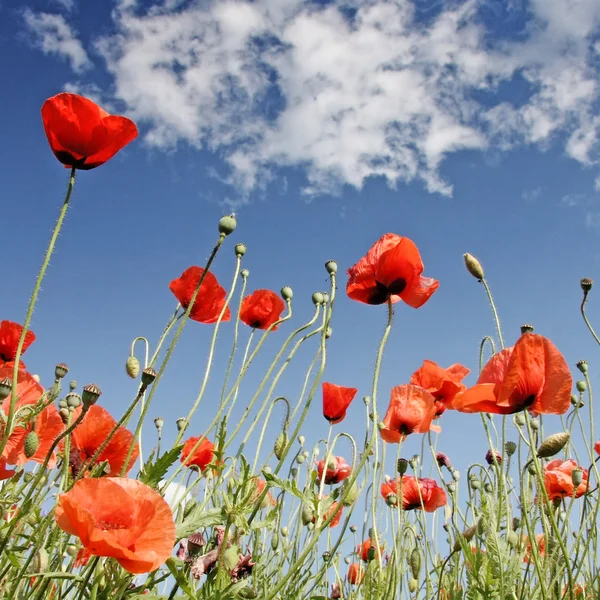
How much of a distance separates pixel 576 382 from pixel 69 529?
3.46 m

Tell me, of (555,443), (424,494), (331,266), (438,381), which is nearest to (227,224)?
(331,266)

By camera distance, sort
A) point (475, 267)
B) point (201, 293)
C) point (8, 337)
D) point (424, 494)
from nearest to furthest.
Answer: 1. point (475, 267)
2. point (201, 293)
3. point (8, 337)
4. point (424, 494)

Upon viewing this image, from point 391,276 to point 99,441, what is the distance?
1138mm

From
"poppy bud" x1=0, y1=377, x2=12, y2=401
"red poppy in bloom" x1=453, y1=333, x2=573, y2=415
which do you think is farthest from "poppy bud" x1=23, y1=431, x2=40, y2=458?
"red poppy in bloom" x1=453, y1=333, x2=573, y2=415

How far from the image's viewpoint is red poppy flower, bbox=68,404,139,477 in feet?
5.72

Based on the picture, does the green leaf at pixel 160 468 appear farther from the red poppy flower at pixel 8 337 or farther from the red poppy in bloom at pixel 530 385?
the red poppy flower at pixel 8 337

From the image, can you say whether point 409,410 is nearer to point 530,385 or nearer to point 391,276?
point 391,276

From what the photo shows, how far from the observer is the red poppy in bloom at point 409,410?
252cm

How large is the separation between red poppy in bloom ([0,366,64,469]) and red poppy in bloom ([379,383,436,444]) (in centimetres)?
139

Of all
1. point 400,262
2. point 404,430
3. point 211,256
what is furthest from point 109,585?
point 404,430

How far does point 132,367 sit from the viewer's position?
2121 mm

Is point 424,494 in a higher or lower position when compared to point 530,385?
higher

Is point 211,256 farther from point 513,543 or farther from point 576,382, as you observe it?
point 576,382

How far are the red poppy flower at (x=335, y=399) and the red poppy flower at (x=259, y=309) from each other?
451mm
